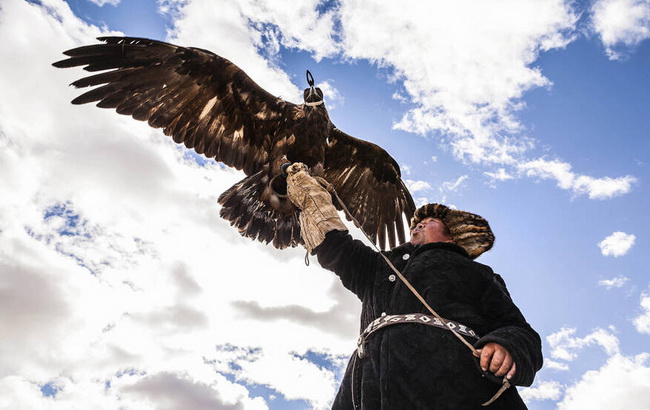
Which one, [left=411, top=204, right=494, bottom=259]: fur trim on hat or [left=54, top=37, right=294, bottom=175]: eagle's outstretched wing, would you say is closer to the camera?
[left=411, top=204, right=494, bottom=259]: fur trim on hat

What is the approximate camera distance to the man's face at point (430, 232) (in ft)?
8.67

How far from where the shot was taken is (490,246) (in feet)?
8.94

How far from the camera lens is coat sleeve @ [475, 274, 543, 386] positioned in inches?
73.3

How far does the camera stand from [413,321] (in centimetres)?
208

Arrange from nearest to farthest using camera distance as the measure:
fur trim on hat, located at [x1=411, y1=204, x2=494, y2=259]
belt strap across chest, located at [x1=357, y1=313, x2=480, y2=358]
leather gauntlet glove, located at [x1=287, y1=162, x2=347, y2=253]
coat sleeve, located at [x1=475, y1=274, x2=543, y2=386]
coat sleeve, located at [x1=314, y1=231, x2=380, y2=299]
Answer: coat sleeve, located at [x1=475, y1=274, x2=543, y2=386], belt strap across chest, located at [x1=357, y1=313, x2=480, y2=358], coat sleeve, located at [x1=314, y1=231, x2=380, y2=299], leather gauntlet glove, located at [x1=287, y1=162, x2=347, y2=253], fur trim on hat, located at [x1=411, y1=204, x2=494, y2=259]

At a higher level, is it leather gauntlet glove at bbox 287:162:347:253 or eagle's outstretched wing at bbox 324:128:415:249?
eagle's outstretched wing at bbox 324:128:415:249

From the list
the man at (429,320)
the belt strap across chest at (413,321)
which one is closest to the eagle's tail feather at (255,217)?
the man at (429,320)

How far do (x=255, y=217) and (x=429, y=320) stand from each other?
3423 mm

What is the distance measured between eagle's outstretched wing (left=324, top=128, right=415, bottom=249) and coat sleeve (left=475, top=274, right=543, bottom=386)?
379 cm

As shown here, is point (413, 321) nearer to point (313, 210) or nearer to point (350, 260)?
point (350, 260)

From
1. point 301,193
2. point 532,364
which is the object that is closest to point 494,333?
point 532,364

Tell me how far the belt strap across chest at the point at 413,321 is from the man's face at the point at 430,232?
0.60 meters

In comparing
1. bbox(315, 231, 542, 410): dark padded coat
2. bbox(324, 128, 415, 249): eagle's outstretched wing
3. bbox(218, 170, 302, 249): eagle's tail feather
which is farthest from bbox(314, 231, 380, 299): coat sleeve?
bbox(324, 128, 415, 249): eagle's outstretched wing

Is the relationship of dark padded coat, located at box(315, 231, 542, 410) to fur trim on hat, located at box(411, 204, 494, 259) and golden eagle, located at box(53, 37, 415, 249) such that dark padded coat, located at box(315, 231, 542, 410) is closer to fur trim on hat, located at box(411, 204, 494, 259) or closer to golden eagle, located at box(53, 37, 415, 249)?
fur trim on hat, located at box(411, 204, 494, 259)
